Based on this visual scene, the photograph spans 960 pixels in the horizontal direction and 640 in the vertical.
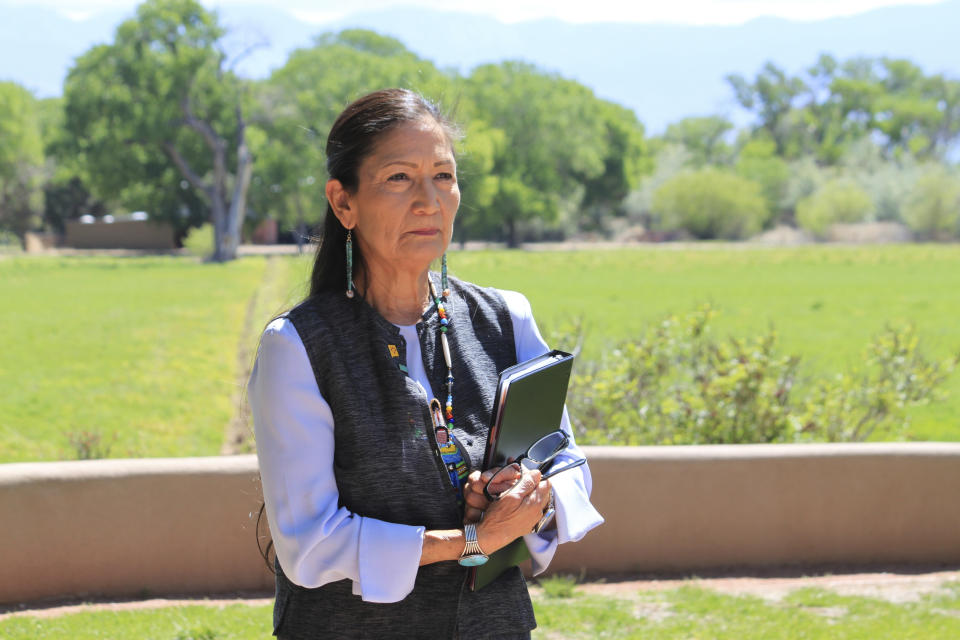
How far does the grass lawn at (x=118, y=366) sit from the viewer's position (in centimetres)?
994

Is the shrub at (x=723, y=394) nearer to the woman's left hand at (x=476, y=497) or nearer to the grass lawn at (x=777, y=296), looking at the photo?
the grass lawn at (x=777, y=296)

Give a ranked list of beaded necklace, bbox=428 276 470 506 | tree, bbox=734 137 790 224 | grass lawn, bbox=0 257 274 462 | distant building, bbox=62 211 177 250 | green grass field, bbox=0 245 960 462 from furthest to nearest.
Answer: tree, bbox=734 137 790 224, distant building, bbox=62 211 177 250, green grass field, bbox=0 245 960 462, grass lawn, bbox=0 257 274 462, beaded necklace, bbox=428 276 470 506

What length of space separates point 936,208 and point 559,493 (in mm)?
84301

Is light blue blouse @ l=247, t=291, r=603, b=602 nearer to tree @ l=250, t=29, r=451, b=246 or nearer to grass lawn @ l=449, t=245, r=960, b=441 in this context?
grass lawn @ l=449, t=245, r=960, b=441

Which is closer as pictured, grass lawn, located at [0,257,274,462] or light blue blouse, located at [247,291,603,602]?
light blue blouse, located at [247,291,603,602]

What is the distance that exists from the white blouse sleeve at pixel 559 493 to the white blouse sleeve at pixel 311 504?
0.36 m

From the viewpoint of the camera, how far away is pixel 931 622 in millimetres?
4578

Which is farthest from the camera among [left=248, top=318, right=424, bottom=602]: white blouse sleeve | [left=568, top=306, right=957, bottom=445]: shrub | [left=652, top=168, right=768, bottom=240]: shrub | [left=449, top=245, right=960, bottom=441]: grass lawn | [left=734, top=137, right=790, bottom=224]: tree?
[left=734, top=137, right=790, bottom=224]: tree

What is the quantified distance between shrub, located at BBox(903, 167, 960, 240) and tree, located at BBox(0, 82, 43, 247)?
215 ft

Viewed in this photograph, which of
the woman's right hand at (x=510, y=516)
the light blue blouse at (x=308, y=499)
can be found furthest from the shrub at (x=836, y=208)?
the light blue blouse at (x=308, y=499)

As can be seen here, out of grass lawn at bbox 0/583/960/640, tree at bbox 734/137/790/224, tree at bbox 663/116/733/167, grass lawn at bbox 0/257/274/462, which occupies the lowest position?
grass lawn at bbox 0/257/274/462

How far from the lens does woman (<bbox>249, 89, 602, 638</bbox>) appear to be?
1.94 meters

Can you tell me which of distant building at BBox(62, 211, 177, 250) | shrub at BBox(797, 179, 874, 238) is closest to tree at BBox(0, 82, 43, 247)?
distant building at BBox(62, 211, 177, 250)

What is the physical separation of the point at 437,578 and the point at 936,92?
135466 millimetres
